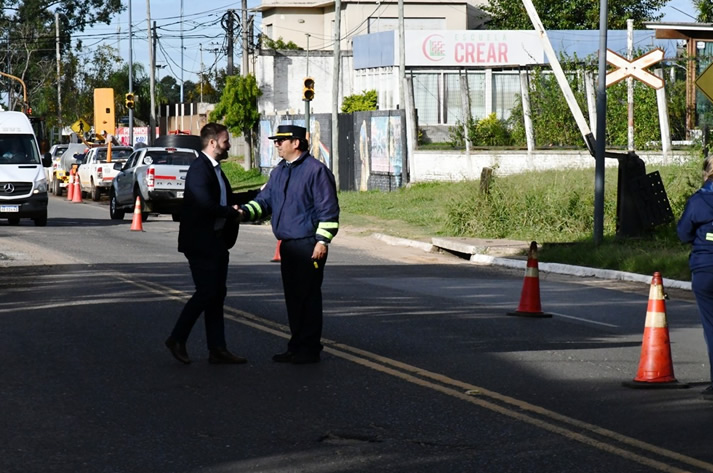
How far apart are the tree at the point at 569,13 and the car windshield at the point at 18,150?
137 ft

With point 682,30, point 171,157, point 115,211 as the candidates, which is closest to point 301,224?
point 171,157

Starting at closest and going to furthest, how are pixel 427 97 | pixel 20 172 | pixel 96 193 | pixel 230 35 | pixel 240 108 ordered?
pixel 20 172 < pixel 96 193 < pixel 427 97 < pixel 240 108 < pixel 230 35

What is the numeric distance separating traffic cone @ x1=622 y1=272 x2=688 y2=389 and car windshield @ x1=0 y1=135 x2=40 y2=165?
67.9 feet

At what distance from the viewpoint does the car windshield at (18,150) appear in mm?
28125

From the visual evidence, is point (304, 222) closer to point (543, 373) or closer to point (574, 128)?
point (543, 373)

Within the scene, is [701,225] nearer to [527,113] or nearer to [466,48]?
[527,113]

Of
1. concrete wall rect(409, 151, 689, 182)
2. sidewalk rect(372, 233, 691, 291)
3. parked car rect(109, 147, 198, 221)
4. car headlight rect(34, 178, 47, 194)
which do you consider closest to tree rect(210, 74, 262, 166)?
concrete wall rect(409, 151, 689, 182)

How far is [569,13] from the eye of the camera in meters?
67.3

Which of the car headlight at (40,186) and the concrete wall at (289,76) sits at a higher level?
the concrete wall at (289,76)

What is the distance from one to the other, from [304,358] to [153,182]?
20.1 metres

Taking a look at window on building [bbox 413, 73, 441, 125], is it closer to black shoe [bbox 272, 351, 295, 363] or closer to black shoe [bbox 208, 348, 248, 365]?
black shoe [bbox 272, 351, 295, 363]

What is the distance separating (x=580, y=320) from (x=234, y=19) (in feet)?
183

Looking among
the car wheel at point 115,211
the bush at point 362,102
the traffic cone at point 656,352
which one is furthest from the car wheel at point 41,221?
the bush at point 362,102

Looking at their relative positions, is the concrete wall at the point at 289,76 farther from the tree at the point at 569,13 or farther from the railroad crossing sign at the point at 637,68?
the railroad crossing sign at the point at 637,68
